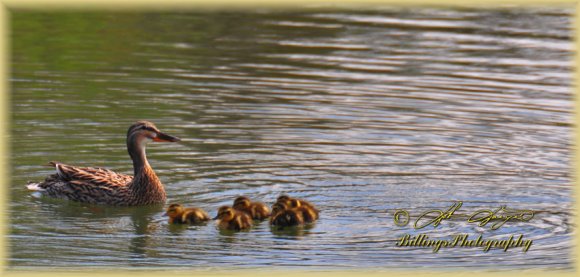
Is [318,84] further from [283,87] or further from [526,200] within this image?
[526,200]

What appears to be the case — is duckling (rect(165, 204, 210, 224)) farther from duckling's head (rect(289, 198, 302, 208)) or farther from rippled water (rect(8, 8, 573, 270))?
duckling's head (rect(289, 198, 302, 208))

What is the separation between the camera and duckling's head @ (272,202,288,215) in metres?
9.12

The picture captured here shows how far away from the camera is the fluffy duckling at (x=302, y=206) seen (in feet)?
30.0

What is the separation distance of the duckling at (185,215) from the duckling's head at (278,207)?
0.52m

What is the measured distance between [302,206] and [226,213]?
589 millimetres

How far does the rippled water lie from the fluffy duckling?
11 cm

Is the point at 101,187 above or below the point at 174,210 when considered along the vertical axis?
above

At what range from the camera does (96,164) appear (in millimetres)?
11094

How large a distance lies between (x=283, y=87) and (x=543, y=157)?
3720 mm

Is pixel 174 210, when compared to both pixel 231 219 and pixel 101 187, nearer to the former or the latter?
pixel 231 219

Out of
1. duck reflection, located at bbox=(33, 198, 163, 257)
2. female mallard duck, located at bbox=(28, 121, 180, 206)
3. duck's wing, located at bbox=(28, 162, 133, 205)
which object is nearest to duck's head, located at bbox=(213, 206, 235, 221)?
duck reflection, located at bbox=(33, 198, 163, 257)

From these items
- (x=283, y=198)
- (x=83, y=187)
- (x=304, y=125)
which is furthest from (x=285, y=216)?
(x=304, y=125)

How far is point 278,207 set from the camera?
9.20 meters

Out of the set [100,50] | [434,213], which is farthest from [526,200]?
[100,50]
